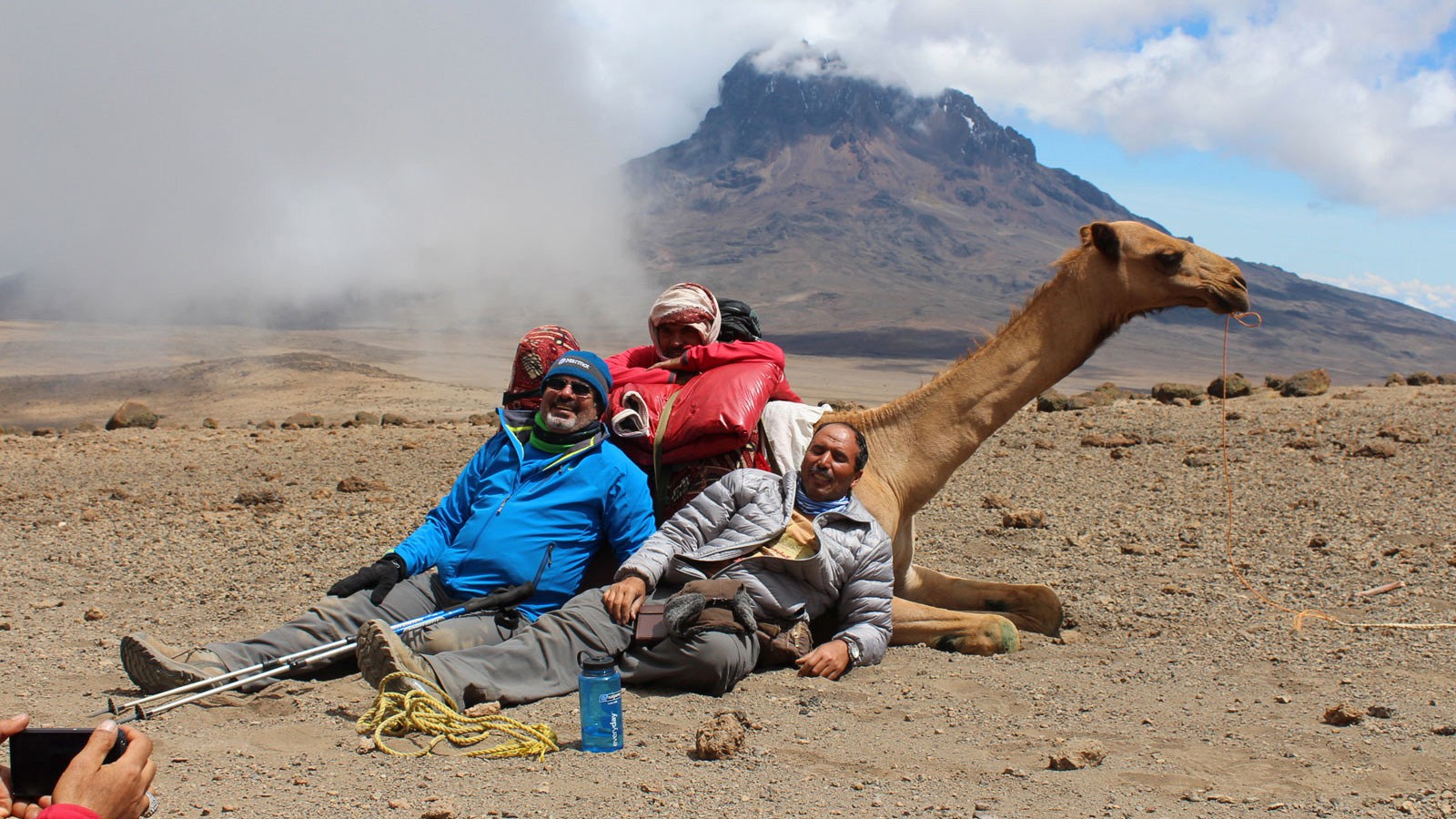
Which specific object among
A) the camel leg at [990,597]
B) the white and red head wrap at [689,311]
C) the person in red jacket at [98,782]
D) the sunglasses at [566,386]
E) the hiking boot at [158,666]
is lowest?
the hiking boot at [158,666]

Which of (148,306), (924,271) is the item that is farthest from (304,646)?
(924,271)

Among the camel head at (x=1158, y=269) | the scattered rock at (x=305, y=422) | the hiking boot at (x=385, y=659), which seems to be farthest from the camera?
the scattered rock at (x=305, y=422)

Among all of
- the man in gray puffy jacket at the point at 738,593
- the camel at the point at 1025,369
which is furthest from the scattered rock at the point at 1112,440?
the man in gray puffy jacket at the point at 738,593

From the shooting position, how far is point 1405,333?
410 feet

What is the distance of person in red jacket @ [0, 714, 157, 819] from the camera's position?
2.58m

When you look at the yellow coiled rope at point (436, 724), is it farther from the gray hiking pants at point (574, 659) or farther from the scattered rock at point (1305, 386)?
the scattered rock at point (1305, 386)

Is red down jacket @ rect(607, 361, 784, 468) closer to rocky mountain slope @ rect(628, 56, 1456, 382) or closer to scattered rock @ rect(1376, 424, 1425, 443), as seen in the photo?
scattered rock @ rect(1376, 424, 1425, 443)

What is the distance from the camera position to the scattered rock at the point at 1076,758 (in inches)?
154

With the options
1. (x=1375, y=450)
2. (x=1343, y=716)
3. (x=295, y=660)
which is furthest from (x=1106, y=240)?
(x=1375, y=450)

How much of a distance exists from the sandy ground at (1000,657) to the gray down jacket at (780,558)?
0.28 meters

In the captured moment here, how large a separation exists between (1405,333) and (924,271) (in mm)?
46902

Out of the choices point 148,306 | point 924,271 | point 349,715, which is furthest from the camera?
point 924,271

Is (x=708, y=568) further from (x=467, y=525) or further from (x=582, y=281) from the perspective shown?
(x=582, y=281)

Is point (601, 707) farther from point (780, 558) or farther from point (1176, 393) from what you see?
point (1176, 393)
